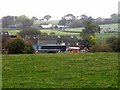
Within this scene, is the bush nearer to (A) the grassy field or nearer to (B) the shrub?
(B) the shrub

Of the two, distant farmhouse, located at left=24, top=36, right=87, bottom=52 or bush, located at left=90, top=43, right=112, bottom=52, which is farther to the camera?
distant farmhouse, located at left=24, top=36, right=87, bottom=52

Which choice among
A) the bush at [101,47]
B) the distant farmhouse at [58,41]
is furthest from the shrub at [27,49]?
the distant farmhouse at [58,41]

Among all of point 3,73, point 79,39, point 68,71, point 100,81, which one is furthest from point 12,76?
point 79,39

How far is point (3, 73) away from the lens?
31.1ft

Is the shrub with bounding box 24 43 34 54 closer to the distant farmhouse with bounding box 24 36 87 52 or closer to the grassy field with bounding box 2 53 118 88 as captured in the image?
the distant farmhouse with bounding box 24 36 87 52

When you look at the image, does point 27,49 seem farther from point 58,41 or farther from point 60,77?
point 60,77

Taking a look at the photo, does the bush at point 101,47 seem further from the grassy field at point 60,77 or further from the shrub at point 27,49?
the grassy field at point 60,77

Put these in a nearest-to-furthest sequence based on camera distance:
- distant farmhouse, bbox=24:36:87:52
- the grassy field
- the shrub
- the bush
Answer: the grassy field < the shrub < the bush < distant farmhouse, bbox=24:36:87:52

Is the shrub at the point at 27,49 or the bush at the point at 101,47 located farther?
the bush at the point at 101,47

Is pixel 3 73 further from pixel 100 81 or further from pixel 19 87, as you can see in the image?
pixel 100 81

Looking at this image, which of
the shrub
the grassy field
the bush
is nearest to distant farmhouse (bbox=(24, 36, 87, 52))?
the bush

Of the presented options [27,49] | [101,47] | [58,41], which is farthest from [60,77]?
[58,41]

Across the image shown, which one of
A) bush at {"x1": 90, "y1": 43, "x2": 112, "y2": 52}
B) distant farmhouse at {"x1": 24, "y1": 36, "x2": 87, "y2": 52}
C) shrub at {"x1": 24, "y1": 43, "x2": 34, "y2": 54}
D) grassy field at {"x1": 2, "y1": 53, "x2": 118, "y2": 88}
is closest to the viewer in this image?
grassy field at {"x1": 2, "y1": 53, "x2": 118, "y2": 88}

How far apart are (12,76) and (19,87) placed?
1781 mm
